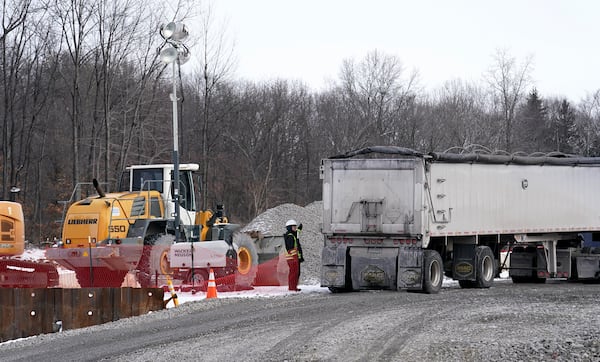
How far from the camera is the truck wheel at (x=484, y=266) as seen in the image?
20.9 metres

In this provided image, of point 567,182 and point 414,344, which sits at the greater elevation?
point 567,182

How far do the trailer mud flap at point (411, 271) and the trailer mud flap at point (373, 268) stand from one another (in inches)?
9.2

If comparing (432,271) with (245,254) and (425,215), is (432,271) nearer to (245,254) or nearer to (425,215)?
(425,215)

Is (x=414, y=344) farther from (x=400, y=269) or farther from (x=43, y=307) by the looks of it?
(x=43, y=307)

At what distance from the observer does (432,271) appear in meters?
19.4

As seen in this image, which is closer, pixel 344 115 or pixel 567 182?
pixel 567 182

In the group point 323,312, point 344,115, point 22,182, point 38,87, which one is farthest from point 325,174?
point 344,115

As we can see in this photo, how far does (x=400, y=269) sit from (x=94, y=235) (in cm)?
818

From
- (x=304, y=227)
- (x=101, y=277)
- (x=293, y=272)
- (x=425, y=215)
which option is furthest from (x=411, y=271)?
(x=304, y=227)

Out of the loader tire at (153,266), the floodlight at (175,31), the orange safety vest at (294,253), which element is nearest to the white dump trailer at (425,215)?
the orange safety vest at (294,253)

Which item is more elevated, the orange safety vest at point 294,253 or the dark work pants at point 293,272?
the orange safety vest at point 294,253

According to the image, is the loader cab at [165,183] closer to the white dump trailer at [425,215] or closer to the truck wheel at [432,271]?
the white dump trailer at [425,215]

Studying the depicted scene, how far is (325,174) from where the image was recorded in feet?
66.7

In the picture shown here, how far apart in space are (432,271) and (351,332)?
6.73m
